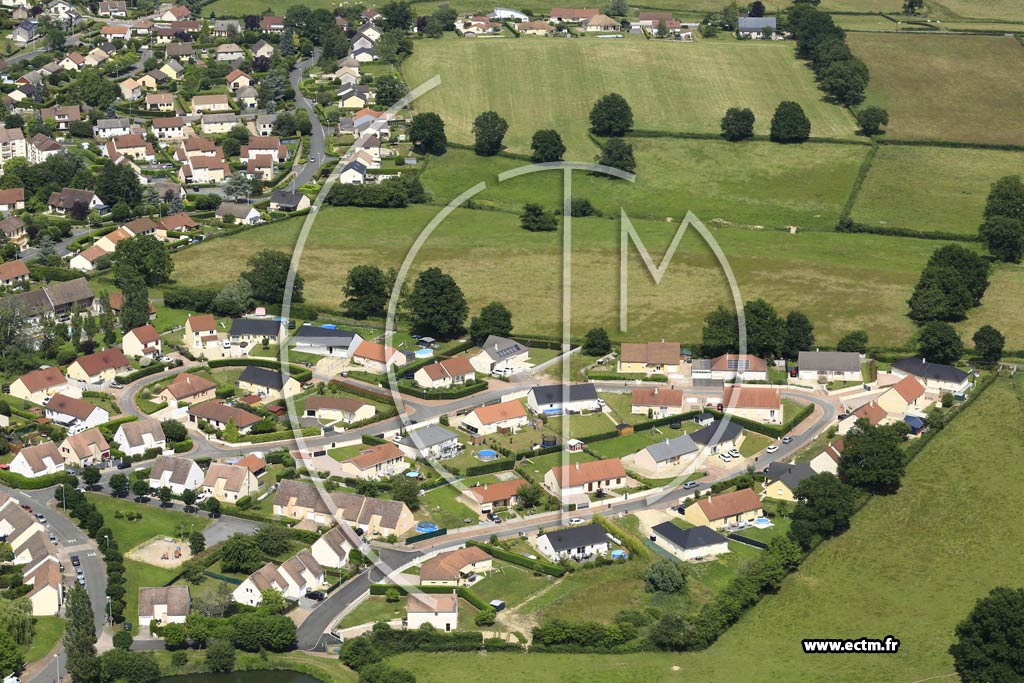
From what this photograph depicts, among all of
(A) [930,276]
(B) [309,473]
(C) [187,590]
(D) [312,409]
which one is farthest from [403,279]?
(C) [187,590]

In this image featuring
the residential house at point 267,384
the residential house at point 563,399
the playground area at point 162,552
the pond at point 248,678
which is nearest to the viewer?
the pond at point 248,678

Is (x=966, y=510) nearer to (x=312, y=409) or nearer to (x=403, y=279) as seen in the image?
(x=312, y=409)

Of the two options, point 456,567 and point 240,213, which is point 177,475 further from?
point 240,213

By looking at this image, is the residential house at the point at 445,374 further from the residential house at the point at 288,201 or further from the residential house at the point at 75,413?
the residential house at the point at 288,201

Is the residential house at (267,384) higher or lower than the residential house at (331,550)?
lower

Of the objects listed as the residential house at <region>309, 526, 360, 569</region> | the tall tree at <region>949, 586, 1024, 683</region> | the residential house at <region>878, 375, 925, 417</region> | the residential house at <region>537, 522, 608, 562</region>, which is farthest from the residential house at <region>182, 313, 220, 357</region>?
the tall tree at <region>949, 586, 1024, 683</region>

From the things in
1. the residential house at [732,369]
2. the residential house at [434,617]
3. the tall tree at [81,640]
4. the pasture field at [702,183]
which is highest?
the tall tree at [81,640]

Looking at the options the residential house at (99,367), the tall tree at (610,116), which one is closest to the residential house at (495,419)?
the residential house at (99,367)

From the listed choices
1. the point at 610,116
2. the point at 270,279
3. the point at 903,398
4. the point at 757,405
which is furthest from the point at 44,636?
the point at 610,116
